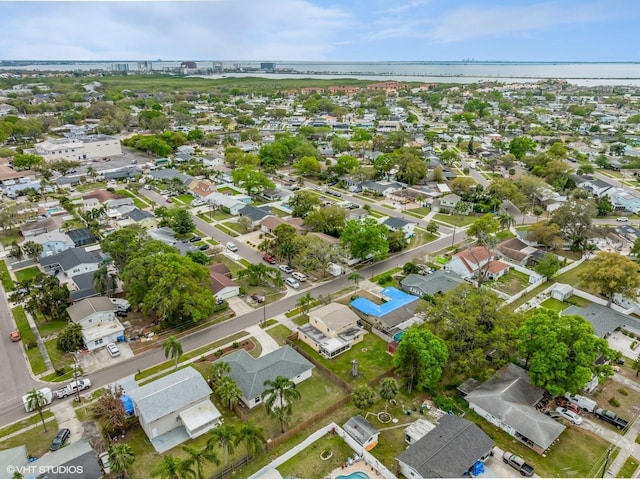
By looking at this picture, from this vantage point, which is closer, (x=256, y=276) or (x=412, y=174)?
(x=256, y=276)

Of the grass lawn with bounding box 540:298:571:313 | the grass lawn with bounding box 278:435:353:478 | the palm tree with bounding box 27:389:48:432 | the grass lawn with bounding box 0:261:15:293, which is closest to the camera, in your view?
the grass lawn with bounding box 278:435:353:478

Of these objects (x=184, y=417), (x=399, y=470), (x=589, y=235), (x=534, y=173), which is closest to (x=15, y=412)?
(x=184, y=417)

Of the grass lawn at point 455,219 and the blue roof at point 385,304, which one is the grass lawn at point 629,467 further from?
the grass lawn at point 455,219

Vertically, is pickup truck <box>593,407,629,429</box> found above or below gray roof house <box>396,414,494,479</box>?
below

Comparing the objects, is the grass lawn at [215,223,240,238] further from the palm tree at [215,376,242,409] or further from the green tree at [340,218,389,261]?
the palm tree at [215,376,242,409]

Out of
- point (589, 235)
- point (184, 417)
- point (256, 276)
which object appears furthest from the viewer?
point (589, 235)

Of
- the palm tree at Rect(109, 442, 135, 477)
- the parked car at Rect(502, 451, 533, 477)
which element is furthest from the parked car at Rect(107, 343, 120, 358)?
the parked car at Rect(502, 451, 533, 477)

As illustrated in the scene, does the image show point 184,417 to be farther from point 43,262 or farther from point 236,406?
point 43,262
